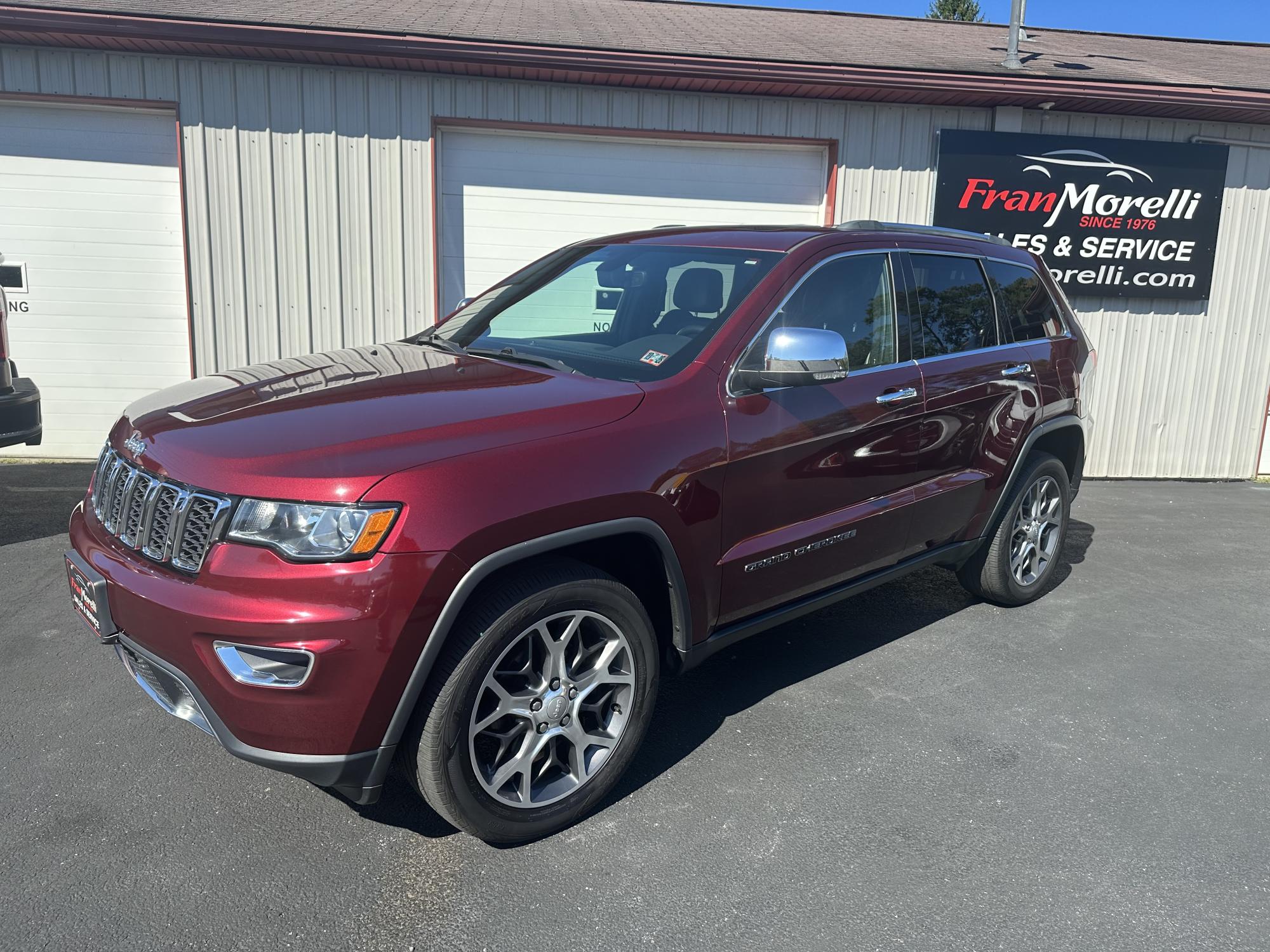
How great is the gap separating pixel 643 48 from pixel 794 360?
18.4 ft

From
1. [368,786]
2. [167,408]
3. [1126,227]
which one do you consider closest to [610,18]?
[1126,227]

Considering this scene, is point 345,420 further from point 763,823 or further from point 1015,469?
point 1015,469

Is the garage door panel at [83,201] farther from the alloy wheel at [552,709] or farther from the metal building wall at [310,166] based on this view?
the alloy wheel at [552,709]

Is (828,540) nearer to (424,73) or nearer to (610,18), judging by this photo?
(424,73)

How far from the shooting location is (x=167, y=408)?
10.3 feet

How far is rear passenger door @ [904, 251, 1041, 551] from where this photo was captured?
418 cm

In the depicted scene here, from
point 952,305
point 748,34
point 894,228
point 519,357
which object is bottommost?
point 519,357

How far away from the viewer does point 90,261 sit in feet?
26.5

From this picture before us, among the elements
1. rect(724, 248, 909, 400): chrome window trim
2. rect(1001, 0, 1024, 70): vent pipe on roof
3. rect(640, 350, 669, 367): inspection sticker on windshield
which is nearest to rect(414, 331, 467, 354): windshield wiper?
rect(640, 350, 669, 367): inspection sticker on windshield

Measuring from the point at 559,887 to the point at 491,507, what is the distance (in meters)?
1.12

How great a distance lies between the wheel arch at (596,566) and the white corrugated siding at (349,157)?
5569 mm

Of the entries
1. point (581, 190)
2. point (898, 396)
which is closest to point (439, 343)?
Result: point (898, 396)

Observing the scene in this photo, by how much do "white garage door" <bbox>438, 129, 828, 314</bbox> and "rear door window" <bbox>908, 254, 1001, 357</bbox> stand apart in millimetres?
3994

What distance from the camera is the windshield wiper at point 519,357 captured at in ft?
11.2
